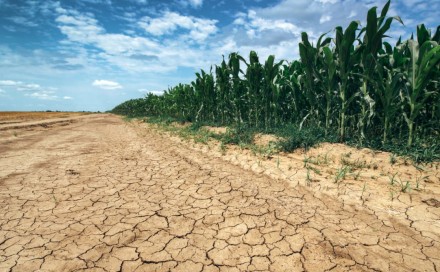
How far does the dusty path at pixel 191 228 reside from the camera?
1661 millimetres

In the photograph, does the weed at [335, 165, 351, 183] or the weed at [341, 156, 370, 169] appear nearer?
the weed at [335, 165, 351, 183]

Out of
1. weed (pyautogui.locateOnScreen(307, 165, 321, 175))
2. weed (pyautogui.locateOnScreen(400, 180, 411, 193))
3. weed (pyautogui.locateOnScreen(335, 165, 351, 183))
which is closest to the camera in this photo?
weed (pyautogui.locateOnScreen(400, 180, 411, 193))

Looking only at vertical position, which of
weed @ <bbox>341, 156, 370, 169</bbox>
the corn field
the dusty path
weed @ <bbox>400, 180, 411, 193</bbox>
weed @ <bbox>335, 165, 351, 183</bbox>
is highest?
the corn field

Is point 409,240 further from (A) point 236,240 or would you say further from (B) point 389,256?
(A) point 236,240

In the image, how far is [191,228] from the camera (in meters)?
2.08

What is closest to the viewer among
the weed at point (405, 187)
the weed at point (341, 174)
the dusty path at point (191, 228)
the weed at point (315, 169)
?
the dusty path at point (191, 228)

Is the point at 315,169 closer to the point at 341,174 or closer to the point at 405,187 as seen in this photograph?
the point at 341,174

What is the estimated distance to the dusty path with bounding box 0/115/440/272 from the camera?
1.66 metres

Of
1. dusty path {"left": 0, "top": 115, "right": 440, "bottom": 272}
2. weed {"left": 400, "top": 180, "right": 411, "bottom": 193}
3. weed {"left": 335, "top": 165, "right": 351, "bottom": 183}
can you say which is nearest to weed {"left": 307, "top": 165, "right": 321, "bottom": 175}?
weed {"left": 335, "top": 165, "right": 351, "bottom": 183}

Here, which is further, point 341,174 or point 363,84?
point 363,84

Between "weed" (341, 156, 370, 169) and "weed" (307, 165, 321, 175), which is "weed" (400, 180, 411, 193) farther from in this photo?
"weed" (307, 165, 321, 175)

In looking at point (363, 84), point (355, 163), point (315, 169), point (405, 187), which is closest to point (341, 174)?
point (315, 169)

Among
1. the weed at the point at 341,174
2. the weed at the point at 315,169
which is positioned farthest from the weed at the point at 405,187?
the weed at the point at 315,169

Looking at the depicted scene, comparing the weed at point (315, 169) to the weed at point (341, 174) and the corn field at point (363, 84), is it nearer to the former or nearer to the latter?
the weed at point (341, 174)
